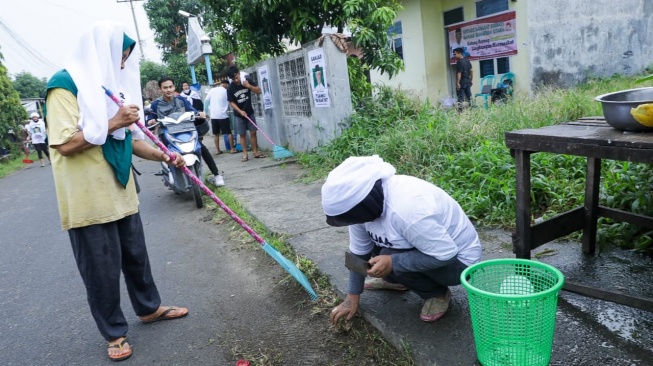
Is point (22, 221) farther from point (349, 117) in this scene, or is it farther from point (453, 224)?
point (453, 224)

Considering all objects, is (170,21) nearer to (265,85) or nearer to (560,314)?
(265,85)

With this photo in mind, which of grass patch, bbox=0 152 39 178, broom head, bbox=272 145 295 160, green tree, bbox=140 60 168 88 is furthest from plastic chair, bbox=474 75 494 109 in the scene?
green tree, bbox=140 60 168 88

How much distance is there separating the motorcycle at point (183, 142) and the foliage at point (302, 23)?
7.80 feet

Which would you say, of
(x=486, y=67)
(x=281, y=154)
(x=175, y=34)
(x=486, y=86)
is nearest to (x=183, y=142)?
(x=281, y=154)

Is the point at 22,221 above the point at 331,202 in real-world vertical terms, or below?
below

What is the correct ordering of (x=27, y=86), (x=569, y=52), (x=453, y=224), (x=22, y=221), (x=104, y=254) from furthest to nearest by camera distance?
(x=27, y=86)
(x=569, y=52)
(x=22, y=221)
(x=104, y=254)
(x=453, y=224)

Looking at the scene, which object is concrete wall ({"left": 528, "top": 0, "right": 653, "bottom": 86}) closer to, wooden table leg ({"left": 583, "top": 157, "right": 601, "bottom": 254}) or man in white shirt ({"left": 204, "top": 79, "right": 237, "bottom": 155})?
man in white shirt ({"left": 204, "top": 79, "right": 237, "bottom": 155})

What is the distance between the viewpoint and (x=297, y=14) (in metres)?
7.52

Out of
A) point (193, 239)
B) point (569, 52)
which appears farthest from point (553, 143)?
point (569, 52)

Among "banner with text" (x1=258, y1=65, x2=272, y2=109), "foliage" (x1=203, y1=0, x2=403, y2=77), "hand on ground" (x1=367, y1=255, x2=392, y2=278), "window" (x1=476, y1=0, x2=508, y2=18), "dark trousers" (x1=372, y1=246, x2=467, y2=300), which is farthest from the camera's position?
"window" (x1=476, y1=0, x2=508, y2=18)

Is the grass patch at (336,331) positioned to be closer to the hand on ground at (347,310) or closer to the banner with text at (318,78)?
the hand on ground at (347,310)

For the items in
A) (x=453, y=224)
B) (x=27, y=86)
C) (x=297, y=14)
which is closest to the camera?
(x=453, y=224)

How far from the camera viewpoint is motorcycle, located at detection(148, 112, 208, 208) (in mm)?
5941

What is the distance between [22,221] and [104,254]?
5155 mm
